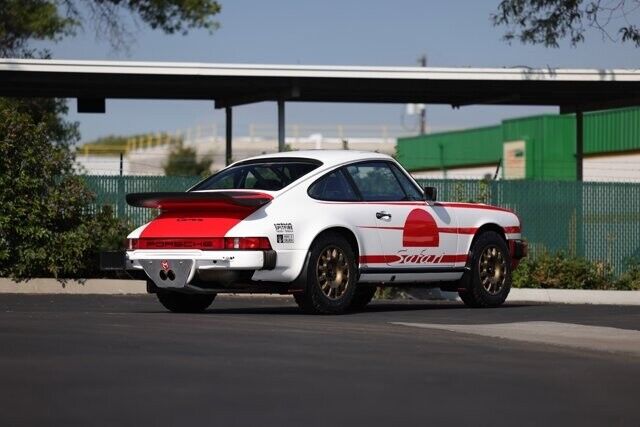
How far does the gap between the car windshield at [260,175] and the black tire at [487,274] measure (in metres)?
2.39

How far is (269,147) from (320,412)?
2836 inches

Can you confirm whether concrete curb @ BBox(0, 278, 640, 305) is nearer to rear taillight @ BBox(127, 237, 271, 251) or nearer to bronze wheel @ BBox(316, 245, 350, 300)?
bronze wheel @ BBox(316, 245, 350, 300)

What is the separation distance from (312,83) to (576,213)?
16.4 feet

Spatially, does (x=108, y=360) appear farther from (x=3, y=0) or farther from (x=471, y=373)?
(x=3, y=0)

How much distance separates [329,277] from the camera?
48.8 ft

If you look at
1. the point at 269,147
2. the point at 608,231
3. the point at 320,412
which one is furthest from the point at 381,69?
the point at 269,147

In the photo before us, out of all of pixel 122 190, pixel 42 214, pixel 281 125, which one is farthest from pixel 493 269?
pixel 281 125

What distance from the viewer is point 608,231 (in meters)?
23.4

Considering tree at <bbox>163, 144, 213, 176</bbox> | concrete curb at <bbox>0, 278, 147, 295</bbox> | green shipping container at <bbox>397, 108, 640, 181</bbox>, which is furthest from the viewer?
tree at <bbox>163, 144, 213, 176</bbox>

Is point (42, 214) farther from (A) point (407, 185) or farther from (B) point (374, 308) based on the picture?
(A) point (407, 185)

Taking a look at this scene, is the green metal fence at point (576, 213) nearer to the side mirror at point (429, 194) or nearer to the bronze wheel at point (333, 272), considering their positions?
the side mirror at point (429, 194)

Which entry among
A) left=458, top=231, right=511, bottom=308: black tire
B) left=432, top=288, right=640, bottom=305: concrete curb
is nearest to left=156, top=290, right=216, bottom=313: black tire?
left=458, top=231, right=511, bottom=308: black tire

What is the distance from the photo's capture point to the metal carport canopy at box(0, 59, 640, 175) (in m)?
23.5

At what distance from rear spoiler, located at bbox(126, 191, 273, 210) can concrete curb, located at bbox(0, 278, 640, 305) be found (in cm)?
545
